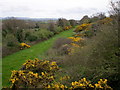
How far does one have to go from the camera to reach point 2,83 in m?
6.18

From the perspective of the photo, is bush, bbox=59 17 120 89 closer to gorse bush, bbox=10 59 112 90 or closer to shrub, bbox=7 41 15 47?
gorse bush, bbox=10 59 112 90

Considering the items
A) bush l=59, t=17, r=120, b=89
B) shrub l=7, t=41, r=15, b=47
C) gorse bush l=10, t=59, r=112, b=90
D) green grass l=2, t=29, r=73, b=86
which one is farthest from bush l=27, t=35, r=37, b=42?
bush l=59, t=17, r=120, b=89

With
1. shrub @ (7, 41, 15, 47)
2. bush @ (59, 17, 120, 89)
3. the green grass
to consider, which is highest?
bush @ (59, 17, 120, 89)

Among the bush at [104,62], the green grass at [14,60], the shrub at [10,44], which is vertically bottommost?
the green grass at [14,60]

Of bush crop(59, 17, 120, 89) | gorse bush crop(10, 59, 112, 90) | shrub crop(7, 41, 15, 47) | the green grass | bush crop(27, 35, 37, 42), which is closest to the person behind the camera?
gorse bush crop(10, 59, 112, 90)

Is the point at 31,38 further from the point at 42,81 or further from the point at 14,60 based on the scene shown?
the point at 42,81

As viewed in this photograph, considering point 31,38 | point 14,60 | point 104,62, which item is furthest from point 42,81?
point 31,38

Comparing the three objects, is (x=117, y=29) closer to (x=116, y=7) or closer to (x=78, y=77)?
(x=116, y=7)

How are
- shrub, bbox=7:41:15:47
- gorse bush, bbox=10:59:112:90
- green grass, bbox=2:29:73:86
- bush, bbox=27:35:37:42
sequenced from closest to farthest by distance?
1. gorse bush, bbox=10:59:112:90
2. green grass, bbox=2:29:73:86
3. shrub, bbox=7:41:15:47
4. bush, bbox=27:35:37:42

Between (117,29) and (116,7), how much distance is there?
0.98m

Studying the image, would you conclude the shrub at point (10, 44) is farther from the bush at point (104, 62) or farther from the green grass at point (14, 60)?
the bush at point (104, 62)

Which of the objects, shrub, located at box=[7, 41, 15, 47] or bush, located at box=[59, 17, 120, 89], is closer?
bush, located at box=[59, 17, 120, 89]

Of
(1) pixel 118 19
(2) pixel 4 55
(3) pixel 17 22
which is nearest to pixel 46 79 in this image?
(1) pixel 118 19

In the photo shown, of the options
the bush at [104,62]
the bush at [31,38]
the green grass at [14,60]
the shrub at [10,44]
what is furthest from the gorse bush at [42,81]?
the bush at [31,38]
